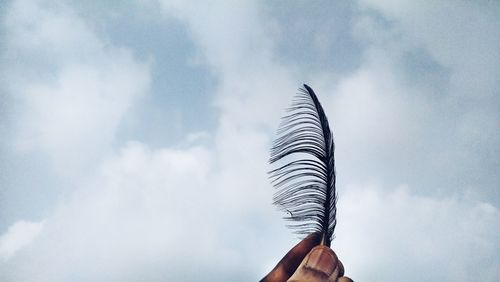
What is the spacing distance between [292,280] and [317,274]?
7.8 inches

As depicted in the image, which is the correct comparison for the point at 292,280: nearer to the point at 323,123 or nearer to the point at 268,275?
the point at 268,275

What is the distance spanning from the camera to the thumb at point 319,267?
10.1 ft

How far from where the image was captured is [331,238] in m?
3.80

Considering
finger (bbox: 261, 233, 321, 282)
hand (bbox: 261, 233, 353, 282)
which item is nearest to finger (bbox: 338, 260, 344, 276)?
hand (bbox: 261, 233, 353, 282)

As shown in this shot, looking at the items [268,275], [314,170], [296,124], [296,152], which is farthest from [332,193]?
[268,275]

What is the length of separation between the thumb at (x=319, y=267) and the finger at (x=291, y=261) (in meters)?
0.21

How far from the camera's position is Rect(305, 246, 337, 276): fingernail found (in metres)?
3.12

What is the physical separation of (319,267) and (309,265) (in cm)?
8

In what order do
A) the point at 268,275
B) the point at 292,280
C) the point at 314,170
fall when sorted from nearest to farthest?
1. the point at 292,280
2. the point at 268,275
3. the point at 314,170

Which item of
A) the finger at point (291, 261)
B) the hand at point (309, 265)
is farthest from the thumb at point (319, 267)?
the finger at point (291, 261)

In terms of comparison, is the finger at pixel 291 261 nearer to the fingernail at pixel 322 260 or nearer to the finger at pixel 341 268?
the fingernail at pixel 322 260

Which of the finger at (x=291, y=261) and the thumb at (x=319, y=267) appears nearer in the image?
the thumb at (x=319, y=267)

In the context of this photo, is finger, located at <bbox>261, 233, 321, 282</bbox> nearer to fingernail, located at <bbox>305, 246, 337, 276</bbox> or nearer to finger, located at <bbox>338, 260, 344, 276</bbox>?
fingernail, located at <bbox>305, 246, 337, 276</bbox>

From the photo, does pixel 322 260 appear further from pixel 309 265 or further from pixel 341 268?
pixel 341 268
